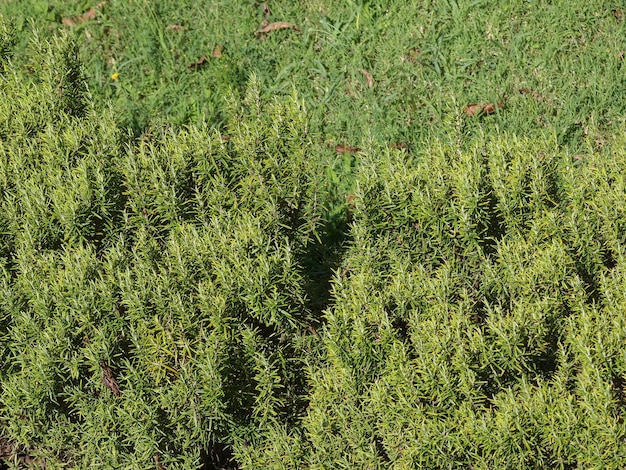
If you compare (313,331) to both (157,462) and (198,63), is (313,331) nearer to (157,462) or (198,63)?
(157,462)

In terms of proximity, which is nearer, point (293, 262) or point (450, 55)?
point (293, 262)

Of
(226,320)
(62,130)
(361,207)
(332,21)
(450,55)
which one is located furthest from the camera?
(332,21)

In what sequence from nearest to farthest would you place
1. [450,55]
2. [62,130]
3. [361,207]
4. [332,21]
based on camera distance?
[361,207], [62,130], [450,55], [332,21]

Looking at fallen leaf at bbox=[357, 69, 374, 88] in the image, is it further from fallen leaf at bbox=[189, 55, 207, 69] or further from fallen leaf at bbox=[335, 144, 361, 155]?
fallen leaf at bbox=[189, 55, 207, 69]

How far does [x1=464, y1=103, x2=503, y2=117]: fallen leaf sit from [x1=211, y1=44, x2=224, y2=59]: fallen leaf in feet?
6.17

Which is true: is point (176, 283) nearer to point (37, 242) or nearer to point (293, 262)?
point (293, 262)

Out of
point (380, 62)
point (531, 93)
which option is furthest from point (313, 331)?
point (380, 62)

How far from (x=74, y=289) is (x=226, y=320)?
595 mm

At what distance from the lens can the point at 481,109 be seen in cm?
569

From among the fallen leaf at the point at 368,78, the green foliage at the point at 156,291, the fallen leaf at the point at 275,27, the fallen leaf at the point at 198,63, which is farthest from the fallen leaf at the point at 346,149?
the green foliage at the point at 156,291

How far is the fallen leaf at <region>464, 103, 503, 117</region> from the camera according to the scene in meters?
5.67

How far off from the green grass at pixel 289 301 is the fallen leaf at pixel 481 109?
1695 millimetres

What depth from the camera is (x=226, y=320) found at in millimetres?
3418

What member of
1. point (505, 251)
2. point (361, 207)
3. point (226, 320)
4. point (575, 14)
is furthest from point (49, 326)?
point (575, 14)
